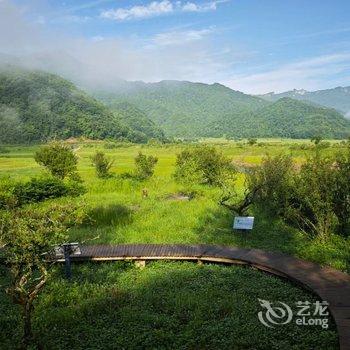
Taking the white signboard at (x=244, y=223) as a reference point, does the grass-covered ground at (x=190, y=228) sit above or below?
below

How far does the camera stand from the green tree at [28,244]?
10219 mm

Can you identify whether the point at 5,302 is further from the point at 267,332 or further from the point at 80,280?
the point at 267,332

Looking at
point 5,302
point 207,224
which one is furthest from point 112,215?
point 5,302

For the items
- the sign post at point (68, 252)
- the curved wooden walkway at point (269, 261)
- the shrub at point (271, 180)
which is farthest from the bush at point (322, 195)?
the sign post at point (68, 252)

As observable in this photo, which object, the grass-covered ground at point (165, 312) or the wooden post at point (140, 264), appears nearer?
the grass-covered ground at point (165, 312)

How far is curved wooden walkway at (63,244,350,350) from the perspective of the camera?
11329mm

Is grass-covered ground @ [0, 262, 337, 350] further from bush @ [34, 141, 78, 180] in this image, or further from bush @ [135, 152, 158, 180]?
bush @ [135, 152, 158, 180]

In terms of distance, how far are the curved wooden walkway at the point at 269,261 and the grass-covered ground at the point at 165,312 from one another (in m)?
0.37

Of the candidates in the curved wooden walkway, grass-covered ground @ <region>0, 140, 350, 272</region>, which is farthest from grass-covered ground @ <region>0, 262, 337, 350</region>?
grass-covered ground @ <region>0, 140, 350, 272</region>

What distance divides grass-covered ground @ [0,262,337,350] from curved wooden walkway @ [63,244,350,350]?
37 cm

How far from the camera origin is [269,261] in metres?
15.8

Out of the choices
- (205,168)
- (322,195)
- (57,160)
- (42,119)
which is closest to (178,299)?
(322,195)

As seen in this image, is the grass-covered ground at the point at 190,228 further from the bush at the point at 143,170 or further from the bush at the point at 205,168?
the bush at the point at 143,170

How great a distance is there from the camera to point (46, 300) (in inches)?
536
